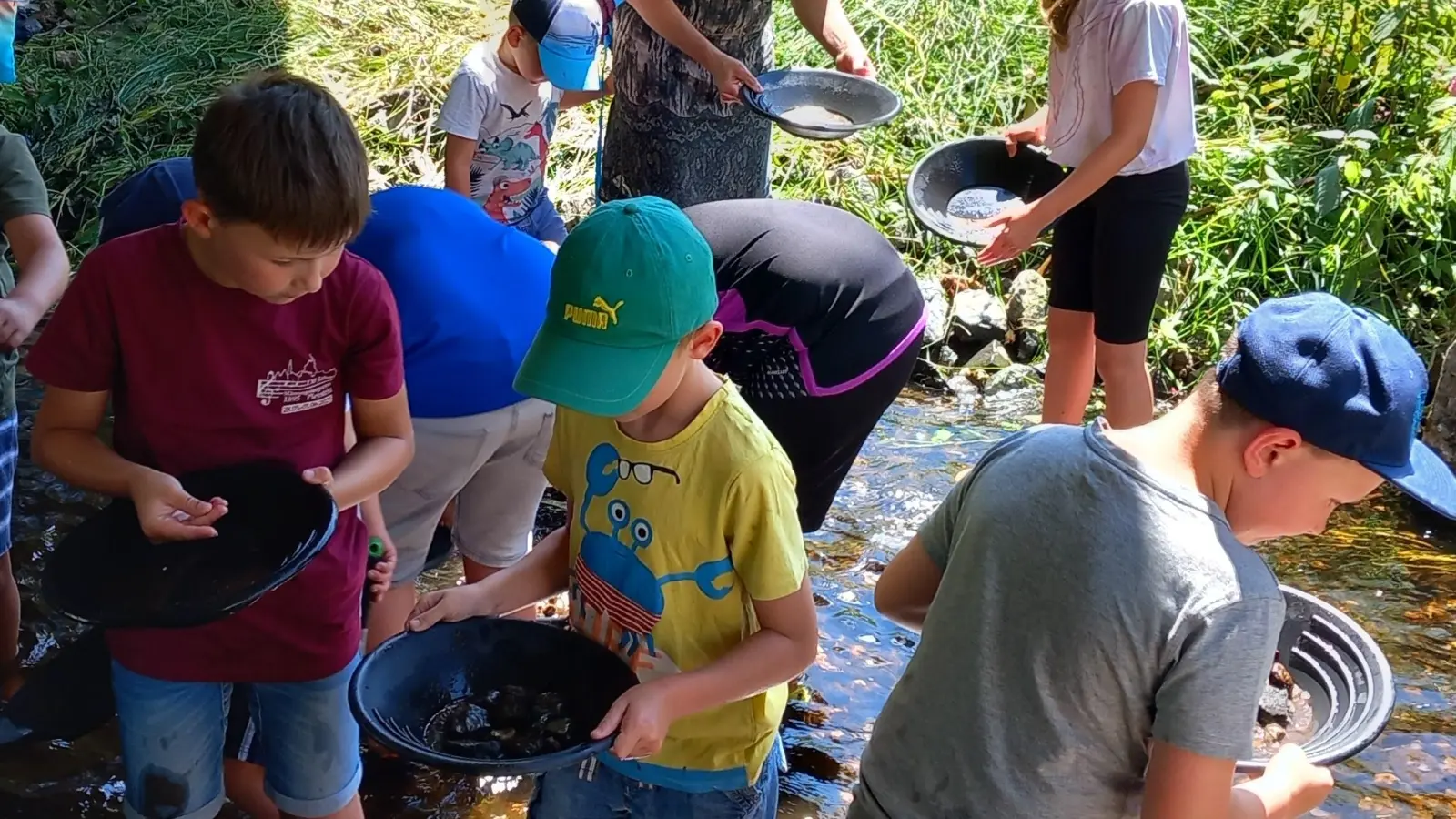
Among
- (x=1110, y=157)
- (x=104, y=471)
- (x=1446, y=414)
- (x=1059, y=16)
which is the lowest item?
(x=1446, y=414)

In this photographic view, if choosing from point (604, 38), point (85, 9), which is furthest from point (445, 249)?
point (85, 9)

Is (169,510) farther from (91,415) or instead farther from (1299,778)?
(1299,778)

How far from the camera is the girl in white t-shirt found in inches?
118

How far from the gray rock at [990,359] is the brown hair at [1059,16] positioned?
1.51 meters

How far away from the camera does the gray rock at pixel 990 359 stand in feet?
14.9

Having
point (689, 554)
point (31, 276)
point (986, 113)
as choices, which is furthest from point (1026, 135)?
point (31, 276)

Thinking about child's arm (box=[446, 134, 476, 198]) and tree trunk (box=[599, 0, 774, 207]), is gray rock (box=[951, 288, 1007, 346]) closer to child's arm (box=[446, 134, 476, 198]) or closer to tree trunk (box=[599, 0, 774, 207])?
tree trunk (box=[599, 0, 774, 207])

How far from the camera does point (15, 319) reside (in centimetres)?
209

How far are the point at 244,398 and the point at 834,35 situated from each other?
221 cm

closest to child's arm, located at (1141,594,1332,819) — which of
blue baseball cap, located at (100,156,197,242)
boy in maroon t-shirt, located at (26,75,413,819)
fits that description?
boy in maroon t-shirt, located at (26,75,413,819)

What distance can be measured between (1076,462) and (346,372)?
100 centimetres

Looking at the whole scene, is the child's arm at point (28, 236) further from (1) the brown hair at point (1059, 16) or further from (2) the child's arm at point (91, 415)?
(1) the brown hair at point (1059, 16)

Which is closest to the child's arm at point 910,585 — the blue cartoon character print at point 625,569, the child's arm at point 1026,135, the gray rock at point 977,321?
the blue cartoon character print at point 625,569

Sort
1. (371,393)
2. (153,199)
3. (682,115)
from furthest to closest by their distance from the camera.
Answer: (682,115), (153,199), (371,393)
